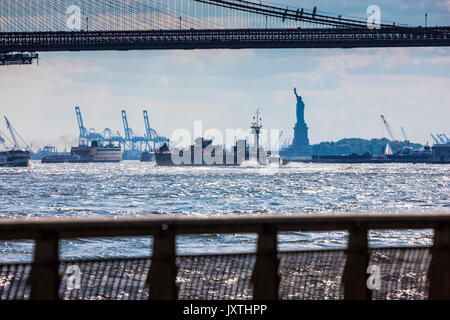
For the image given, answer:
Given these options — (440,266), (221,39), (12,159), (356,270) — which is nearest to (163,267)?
(356,270)

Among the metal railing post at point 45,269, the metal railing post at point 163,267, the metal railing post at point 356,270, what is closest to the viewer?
the metal railing post at point 45,269

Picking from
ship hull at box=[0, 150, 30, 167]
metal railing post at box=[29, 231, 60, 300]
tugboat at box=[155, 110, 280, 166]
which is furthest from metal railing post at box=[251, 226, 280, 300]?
tugboat at box=[155, 110, 280, 166]

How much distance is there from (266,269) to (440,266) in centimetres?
135

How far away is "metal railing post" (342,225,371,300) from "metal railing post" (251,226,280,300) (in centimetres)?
56

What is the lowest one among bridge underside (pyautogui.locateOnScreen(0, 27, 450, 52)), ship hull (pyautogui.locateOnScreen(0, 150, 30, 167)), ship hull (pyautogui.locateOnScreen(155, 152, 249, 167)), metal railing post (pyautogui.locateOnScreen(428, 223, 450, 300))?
ship hull (pyautogui.locateOnScreen(155, 152, 249, 167))

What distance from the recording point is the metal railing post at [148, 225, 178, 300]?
5.03 meters

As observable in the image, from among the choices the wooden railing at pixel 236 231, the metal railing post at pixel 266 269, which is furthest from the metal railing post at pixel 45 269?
the metal railing post at pixel 266 269

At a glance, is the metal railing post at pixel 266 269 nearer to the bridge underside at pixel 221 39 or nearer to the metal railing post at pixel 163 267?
the metal railing post at pixel 163 267

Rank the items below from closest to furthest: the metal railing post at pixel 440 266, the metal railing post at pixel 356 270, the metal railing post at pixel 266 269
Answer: the metal railing post at pixel 266 269, the metal railing post at pixel 356 270, the metal railing post at pixel 440 266

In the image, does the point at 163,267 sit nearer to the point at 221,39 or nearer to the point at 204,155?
the point at 221,39

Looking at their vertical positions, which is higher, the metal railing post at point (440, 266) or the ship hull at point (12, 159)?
the metal railing post at point (440, 266)

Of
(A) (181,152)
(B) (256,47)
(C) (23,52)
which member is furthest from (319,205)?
(A) (181,152)

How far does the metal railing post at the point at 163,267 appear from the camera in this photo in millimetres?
5031

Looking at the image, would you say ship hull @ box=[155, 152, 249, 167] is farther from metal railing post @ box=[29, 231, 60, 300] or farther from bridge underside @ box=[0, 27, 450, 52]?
metal railing post @ box=[29, 231, 60, 300]
